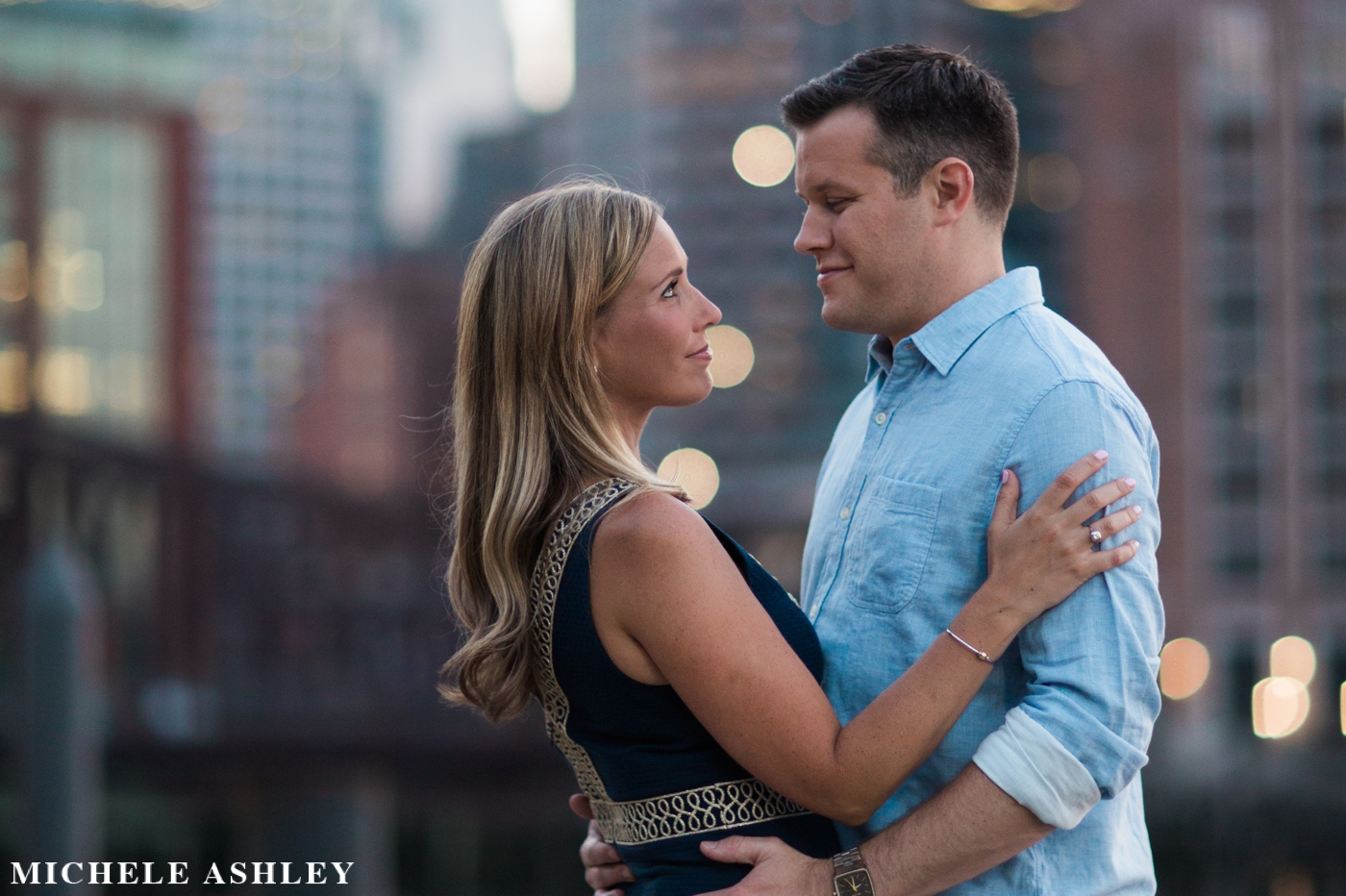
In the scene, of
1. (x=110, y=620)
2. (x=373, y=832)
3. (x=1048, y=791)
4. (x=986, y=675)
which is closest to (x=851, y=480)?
(x=986, y=675)

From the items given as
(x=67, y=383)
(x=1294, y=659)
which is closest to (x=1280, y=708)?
(x=1294, y=659)

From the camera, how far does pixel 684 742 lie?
2111 mm

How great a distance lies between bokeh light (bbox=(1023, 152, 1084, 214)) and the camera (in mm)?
56250

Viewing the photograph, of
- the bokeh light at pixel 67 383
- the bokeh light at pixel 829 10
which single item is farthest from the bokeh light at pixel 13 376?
the bokeh light at pixel 829 10

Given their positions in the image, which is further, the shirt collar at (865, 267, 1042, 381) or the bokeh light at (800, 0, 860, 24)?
the bokeh light at (800, 0, 860, 24)

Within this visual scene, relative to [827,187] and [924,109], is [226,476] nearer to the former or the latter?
[827,187]

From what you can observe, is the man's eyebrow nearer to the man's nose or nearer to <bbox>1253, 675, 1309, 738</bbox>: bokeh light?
the man's nose

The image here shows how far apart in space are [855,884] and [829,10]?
6689 centimetres

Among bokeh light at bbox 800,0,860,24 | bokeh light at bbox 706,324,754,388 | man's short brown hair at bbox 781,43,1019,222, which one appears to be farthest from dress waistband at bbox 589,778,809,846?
bokeh light at bbox 800,0,860,24

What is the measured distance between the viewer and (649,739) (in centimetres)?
212

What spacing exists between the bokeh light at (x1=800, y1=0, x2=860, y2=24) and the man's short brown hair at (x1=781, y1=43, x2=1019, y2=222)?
214ft

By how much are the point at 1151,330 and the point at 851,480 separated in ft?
178

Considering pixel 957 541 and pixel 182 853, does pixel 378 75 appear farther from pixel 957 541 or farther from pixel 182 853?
pixel 957 541

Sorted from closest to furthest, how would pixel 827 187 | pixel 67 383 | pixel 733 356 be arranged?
pixel 827 187, pixel 733 356, pixel 67 383
